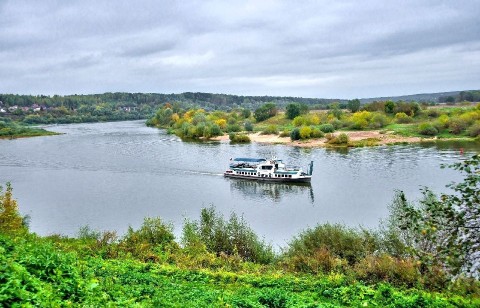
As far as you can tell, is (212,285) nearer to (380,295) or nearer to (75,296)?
(380,295)

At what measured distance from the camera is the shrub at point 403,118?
9956 centimetres

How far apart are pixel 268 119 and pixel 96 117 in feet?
286

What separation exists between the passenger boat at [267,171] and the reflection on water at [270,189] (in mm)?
719

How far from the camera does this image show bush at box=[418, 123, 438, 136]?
8350cm

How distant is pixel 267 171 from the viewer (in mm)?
53625

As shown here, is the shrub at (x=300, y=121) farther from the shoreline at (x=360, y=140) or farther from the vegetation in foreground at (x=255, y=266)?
the vegetation in foreground at (x=255, y=266)

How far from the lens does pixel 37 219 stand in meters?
36.7

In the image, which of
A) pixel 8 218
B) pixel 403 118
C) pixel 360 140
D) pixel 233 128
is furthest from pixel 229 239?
pixel 403 118

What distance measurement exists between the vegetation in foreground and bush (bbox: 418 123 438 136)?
212 feet

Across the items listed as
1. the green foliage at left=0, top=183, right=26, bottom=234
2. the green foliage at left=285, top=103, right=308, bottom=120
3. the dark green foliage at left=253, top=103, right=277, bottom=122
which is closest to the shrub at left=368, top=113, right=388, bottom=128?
the green foliage at left=285, top=103, right=308, bottom=120

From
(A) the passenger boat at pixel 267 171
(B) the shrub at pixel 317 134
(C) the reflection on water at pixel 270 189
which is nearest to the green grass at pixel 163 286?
(C) the reflection on water at pixel 270 189

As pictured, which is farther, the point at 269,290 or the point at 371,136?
the point at 371,136

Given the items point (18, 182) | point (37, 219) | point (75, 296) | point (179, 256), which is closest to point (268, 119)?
point (18, 182)

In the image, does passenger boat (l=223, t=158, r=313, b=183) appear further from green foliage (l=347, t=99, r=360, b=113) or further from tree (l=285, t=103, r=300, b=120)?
green foliage (l=347, t=99, r=360, b=113)
